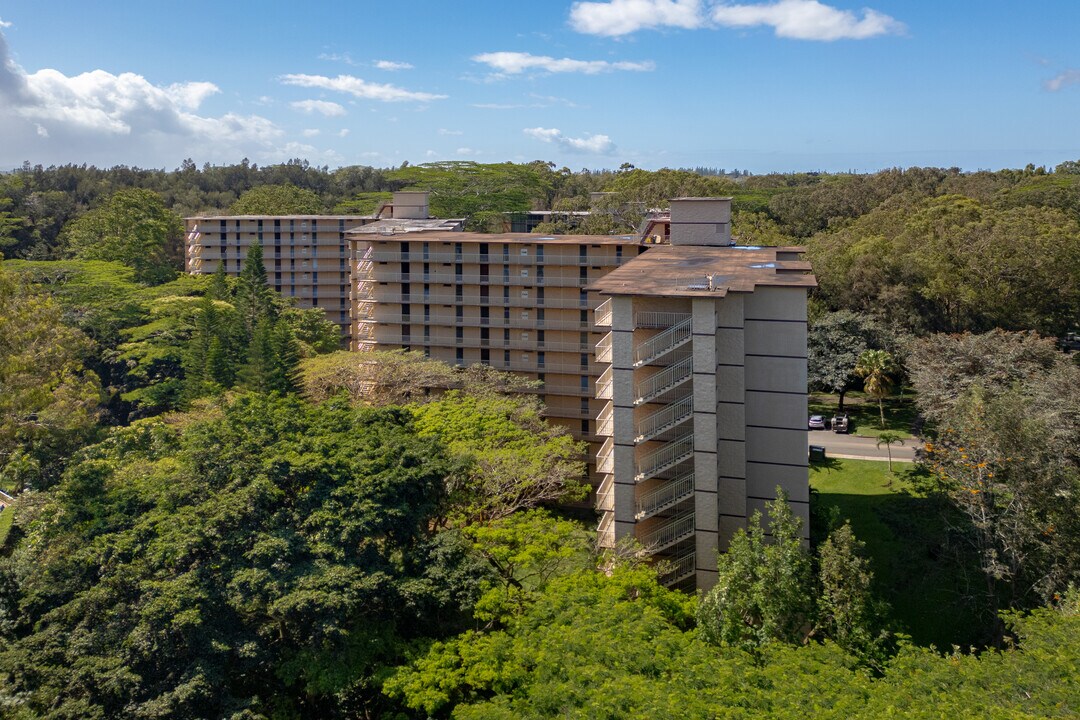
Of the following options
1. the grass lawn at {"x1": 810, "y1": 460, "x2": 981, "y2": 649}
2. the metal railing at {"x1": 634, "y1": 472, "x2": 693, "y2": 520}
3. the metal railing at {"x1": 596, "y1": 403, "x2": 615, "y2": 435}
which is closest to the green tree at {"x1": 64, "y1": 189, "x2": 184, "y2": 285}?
the metal railing at {"x1": 596, "y1": 403, "x2": 615, "y2": 435}

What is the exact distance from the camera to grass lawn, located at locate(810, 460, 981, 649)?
33406mm

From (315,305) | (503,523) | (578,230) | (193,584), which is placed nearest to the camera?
(193,584)

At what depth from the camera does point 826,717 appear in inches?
651

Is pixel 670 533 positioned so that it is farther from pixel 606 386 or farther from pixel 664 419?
pixel 606 386

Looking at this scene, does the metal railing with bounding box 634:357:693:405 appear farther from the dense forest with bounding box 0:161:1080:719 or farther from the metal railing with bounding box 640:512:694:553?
the dense forest with bounding box 0:161:1080:719

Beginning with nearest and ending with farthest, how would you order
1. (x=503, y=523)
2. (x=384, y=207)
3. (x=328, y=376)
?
1. (x=503, y=523)
2. (x=328, y=376)
3. (x=384, y=207)

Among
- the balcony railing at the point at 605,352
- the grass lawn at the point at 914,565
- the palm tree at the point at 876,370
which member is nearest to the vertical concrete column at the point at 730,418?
the grass lawn at the point at 914,565

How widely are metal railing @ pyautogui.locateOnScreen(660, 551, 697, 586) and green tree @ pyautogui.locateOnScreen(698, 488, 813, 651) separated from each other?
5.15 meters

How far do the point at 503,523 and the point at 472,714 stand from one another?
977cm

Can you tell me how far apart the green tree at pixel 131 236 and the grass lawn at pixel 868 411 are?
70.3 metres

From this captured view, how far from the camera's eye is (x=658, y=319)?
30.2 metres

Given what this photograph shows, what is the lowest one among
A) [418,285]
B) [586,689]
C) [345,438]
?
[586,689]

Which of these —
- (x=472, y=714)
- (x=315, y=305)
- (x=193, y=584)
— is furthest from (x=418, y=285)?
(x=315, y=305)

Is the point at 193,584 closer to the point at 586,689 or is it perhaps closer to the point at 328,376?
the point at 586,689
